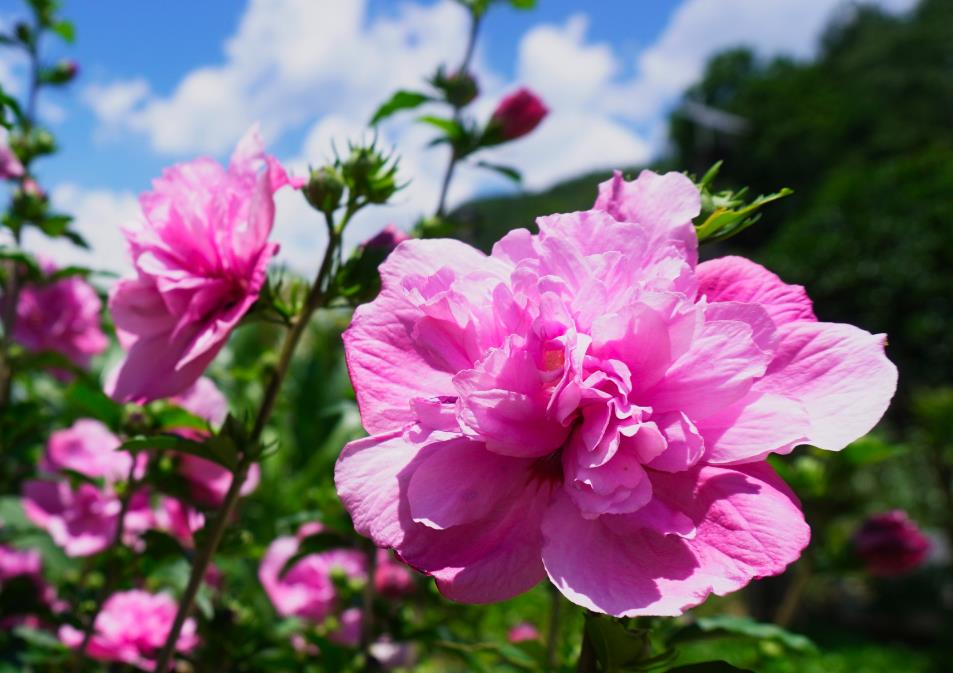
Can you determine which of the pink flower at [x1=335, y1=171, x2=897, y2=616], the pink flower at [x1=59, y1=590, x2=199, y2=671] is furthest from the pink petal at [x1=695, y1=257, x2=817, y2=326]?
the pink flower at [x1=59, y1=590, x2=199, y2=671]

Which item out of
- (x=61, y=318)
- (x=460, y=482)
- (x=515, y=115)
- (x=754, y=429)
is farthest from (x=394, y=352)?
(x=61, y=318)

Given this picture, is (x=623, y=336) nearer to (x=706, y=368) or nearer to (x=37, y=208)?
(x=706, y=368)

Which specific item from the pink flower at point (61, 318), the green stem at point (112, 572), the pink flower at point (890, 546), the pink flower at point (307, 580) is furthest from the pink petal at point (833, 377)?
the pink flower at point (61, 318)

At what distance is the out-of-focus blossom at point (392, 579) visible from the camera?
136 centimetres

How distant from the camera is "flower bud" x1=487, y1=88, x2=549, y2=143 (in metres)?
1.38

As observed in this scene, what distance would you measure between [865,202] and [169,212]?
562 inches

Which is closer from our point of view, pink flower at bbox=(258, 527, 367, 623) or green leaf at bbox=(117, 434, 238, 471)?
green leaf at bbox=(117, 434, 238, 471)

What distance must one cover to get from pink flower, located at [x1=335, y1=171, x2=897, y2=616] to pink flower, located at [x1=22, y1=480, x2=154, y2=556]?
0.88m

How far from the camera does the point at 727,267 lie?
0.54 meters

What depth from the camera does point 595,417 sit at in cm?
47

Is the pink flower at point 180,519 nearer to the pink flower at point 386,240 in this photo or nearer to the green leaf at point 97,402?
the green leaf at point 97,402

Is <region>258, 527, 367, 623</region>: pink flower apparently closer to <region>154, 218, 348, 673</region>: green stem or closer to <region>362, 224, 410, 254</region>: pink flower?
<region>154, 218, 348, 673</region>: green stem

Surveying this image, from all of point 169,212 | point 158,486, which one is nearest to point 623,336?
point 169,212

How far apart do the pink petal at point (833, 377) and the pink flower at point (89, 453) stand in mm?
1056
